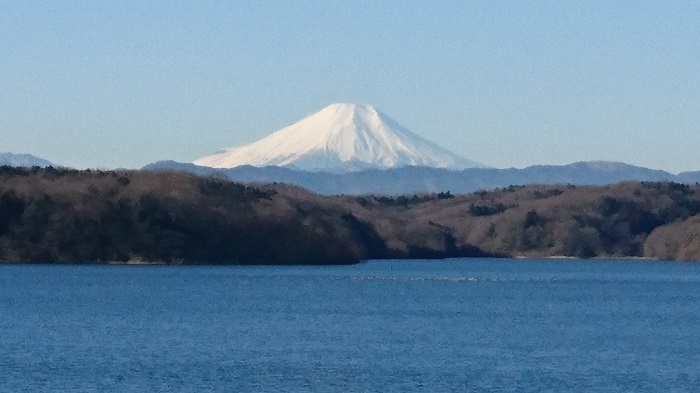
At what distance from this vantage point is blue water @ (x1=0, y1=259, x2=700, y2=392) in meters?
50.2

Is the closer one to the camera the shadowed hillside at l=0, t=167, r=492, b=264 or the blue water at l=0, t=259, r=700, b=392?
the blue water at l=0, t=259, r=700, b=392

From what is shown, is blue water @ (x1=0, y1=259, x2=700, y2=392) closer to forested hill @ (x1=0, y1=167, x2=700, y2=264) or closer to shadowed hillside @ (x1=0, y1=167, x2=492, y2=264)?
shadowed hillside @ (x1=0, y1=167, x2=492, y2=264)

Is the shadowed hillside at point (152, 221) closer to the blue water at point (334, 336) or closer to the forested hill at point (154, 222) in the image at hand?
the forested hill at point (154, 222)

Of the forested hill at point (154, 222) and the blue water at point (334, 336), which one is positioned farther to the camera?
the forested hill at point (154, 222)

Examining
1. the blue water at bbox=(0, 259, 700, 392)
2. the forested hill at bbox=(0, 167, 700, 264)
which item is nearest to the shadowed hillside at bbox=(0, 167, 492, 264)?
the forested hill at bbox=(0, 167, 700, 264)

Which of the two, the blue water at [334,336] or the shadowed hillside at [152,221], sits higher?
the shadowed hillside at [152,221]

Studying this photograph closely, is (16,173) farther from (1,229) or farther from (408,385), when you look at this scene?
(408,385)

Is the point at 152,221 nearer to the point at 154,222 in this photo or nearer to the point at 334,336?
the point at 154,222

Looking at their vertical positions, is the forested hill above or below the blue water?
above

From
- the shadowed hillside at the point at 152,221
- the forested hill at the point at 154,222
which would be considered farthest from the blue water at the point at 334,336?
the forested hill at the point at 154,222

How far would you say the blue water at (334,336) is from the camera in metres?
50.2

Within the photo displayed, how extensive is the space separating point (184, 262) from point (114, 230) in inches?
403

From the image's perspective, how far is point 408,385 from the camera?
49281 millimetres

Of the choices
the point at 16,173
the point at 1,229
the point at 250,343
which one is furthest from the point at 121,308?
the point at 16,173
